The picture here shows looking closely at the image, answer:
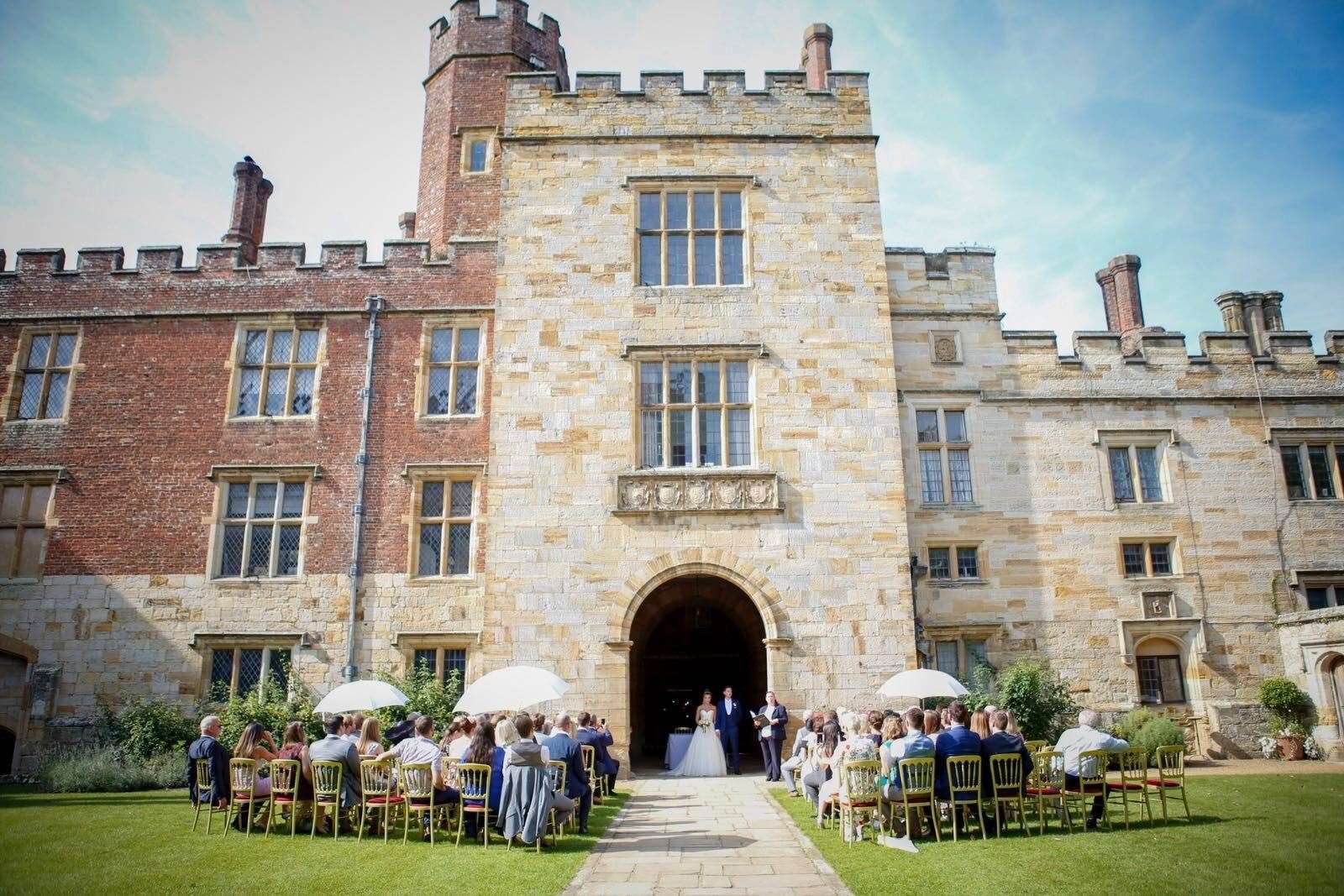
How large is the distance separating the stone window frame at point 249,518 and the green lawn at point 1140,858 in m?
12.0

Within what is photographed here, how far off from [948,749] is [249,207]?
21.1m

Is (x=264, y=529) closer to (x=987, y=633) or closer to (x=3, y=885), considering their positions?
(x=3, y=885)

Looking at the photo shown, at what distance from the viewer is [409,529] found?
60.3 ft

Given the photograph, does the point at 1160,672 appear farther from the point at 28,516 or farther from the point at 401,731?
the point at 28,516

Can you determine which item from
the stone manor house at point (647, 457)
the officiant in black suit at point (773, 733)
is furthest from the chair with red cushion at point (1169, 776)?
the officiant in black suit at point (773, 733)

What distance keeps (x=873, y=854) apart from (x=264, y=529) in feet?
48.0

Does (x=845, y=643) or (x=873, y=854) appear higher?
(x=845, y=643)

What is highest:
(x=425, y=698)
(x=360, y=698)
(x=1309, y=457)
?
(x=1309, y=457)


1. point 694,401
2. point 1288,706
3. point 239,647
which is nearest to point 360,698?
point 239,647

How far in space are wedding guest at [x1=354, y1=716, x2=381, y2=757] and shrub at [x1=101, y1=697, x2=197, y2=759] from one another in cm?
763

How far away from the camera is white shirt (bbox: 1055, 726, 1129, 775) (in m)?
10.9

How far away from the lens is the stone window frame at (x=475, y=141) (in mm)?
22953

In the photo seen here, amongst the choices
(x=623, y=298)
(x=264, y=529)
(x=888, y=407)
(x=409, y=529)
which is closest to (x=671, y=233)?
(x=623, y=298)

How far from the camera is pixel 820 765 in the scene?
40.2 ft
